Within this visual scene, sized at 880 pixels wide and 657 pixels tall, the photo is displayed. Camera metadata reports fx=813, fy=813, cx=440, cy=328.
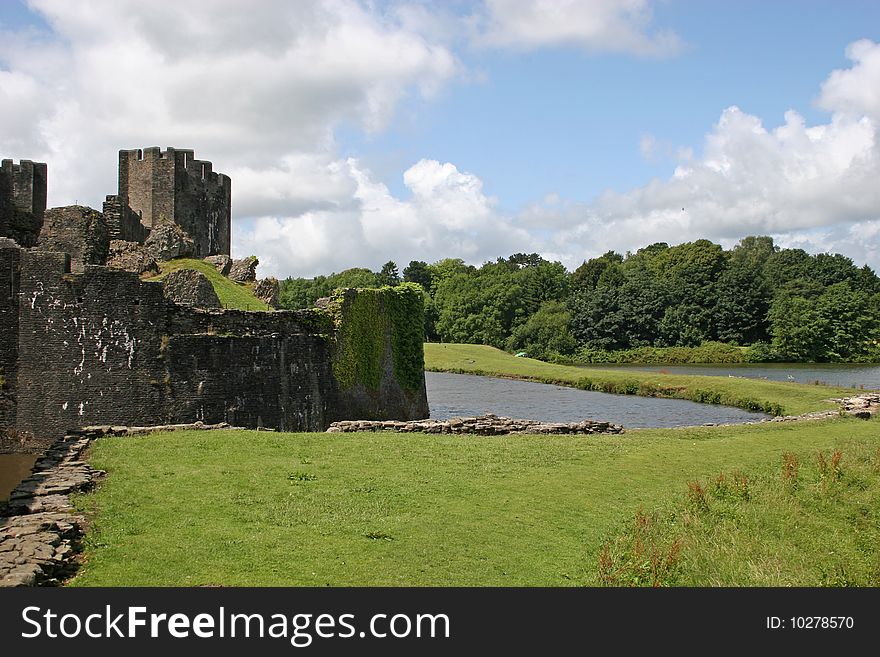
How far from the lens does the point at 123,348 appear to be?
2130cm

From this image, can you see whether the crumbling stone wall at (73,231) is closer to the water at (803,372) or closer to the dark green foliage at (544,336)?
the water at (803,372)

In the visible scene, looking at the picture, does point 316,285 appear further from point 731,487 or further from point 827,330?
point 731,487

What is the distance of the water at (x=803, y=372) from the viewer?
58.7m

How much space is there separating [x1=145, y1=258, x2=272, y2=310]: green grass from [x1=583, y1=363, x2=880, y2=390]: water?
39278 mm

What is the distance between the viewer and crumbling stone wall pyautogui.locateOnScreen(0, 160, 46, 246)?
29.1m

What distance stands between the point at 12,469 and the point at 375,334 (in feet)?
53.2

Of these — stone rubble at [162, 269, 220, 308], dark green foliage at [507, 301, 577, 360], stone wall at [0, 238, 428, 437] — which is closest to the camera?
stone wall at [0, 238, 428, 437]

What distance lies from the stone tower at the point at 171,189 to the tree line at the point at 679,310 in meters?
61.9

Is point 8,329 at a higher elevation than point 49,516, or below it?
higher

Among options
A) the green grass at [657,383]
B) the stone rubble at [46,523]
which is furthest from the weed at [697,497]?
the green grass at [657,383]

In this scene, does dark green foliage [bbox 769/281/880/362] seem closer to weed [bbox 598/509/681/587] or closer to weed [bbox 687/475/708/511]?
weed [bbox 687/475/708/511]
